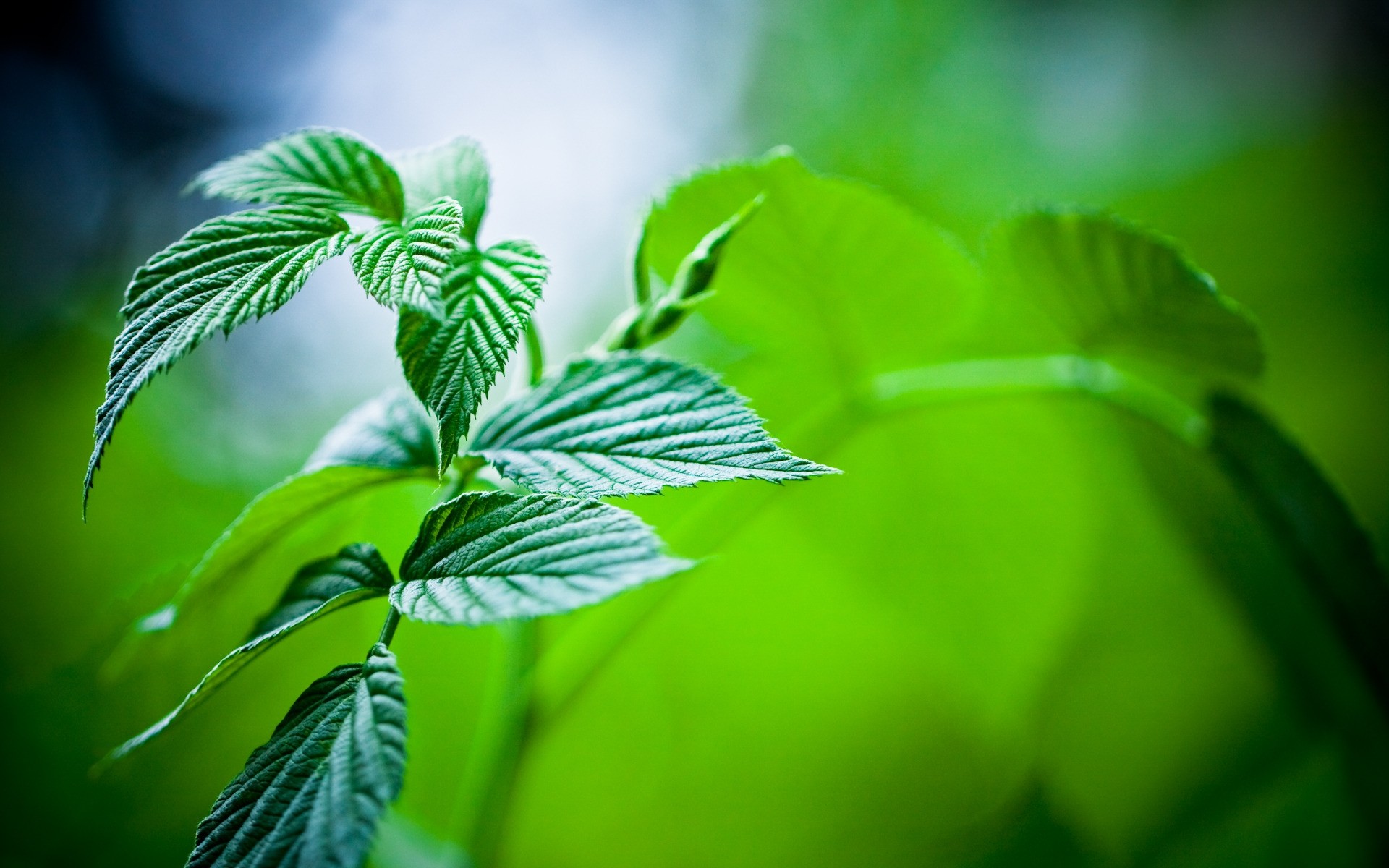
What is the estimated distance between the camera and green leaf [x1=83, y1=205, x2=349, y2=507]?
11.0 inches

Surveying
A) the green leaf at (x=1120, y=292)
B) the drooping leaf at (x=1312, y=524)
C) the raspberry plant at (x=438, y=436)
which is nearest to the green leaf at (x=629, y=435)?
the raspberry plant at (x=438, y=436)

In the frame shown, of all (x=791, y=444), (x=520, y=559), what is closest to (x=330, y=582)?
(x=520, y=559)

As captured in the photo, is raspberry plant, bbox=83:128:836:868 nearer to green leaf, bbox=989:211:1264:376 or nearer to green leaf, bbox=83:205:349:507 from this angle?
green leaf, bbox=83:205:349:507

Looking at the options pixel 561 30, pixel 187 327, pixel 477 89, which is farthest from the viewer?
pixel 561 30

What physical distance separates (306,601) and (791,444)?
0.36 meters

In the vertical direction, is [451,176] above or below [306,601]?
above

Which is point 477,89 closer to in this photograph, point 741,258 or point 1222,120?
point 741,258

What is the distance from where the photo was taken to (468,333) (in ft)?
0.97

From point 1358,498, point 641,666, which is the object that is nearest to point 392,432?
point 641,666

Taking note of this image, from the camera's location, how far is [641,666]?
87 cm

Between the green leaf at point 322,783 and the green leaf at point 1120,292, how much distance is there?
49cm

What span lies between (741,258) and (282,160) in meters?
0.30

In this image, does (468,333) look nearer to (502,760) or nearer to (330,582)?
(330,582)

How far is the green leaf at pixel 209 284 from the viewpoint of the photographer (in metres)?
0.28
